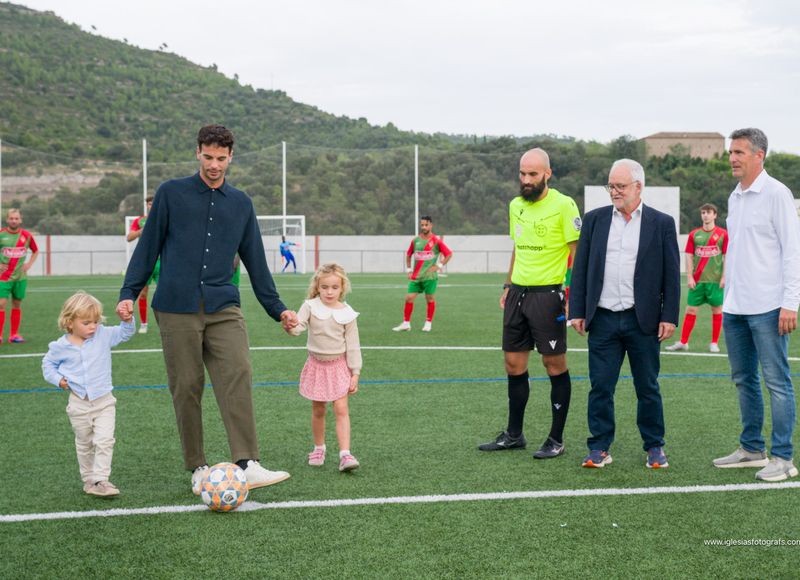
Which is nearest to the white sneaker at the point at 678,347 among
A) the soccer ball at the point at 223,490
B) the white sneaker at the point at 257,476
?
the white sneaker at the point at 257,476

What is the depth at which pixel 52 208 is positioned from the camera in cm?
4122

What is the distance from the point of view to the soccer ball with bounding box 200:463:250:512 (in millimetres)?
4871

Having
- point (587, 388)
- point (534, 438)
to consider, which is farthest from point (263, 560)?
point (587, 388)

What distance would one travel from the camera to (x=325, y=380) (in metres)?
5.95

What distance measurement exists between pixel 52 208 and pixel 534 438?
38533 millimetres

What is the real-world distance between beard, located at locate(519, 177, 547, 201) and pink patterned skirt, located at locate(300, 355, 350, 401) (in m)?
1.66

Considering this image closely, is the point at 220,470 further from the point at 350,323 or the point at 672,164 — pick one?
the point at 672,164

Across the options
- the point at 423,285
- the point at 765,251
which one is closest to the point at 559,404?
the point at 765,251

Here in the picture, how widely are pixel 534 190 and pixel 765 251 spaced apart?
4.97ft

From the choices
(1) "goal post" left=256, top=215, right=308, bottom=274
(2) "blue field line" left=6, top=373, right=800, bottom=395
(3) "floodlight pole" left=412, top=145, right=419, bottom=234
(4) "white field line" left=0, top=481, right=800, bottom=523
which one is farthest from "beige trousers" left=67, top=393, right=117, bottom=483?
(3) "floodlight pole" left=412, top=145, right=419, bottom=234

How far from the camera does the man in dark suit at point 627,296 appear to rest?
19.1ft

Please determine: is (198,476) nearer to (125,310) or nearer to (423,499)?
(125,310)

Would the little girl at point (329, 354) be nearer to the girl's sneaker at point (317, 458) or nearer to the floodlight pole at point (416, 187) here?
the girl's sneaker at point (317, 458)

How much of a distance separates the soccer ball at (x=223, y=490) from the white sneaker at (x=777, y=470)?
3094 mm
